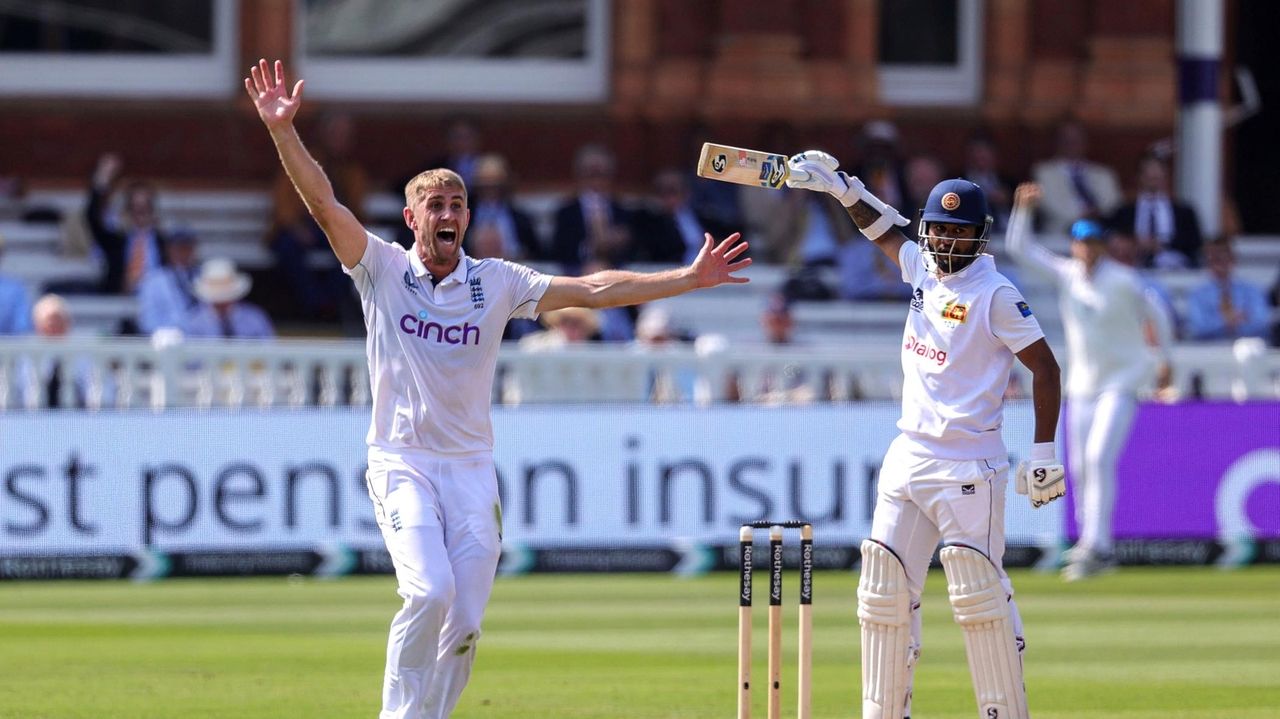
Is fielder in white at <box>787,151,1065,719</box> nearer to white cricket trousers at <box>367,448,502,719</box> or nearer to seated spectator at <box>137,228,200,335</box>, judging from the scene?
white cricket trousers at <box>367,448,502,719</box>

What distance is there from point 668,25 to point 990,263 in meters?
12.6

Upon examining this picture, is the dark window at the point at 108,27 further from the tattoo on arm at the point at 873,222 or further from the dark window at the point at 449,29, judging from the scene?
the tattoo on arm at the point at 873,222

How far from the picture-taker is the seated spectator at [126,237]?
17.1m

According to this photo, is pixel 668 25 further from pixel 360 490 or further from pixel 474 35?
pixel 360 490

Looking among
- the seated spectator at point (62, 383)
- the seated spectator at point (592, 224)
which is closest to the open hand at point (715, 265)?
the seated spectator at point (62, 383)

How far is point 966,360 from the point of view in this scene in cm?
766

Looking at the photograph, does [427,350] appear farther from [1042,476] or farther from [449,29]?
[449,29]

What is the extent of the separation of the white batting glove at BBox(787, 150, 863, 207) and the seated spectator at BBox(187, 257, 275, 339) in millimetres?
8309

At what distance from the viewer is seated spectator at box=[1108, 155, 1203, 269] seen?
19.0m

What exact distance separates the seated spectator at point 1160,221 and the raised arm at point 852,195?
36.3ft

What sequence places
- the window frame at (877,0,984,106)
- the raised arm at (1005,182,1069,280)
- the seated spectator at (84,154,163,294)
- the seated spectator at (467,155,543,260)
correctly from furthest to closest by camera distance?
1. the window frame at (877,0,984,106)
2. the seated spectator at (467,155,543,260)
3. the seated spectator at (84,154,163,294)
4. the raised arm at (1005,182,1069,280)

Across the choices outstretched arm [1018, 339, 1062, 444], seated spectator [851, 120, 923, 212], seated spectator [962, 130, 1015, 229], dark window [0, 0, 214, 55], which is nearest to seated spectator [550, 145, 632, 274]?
seated spectator [851, 120, 923, 212]

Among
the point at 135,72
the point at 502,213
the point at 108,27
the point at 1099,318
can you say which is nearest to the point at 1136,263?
the point at 1099,318

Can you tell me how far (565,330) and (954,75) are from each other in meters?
7.03
